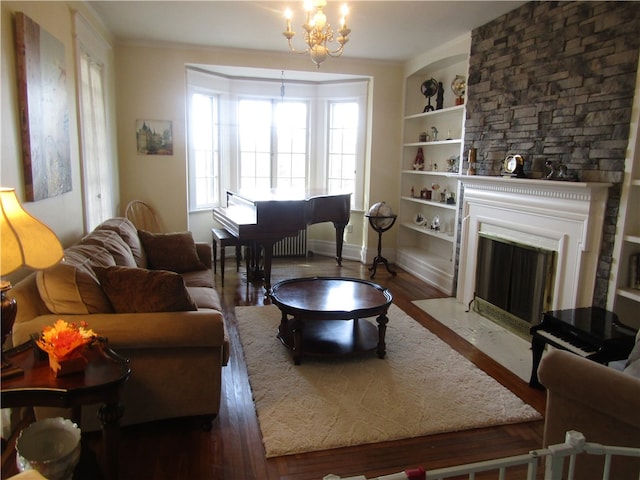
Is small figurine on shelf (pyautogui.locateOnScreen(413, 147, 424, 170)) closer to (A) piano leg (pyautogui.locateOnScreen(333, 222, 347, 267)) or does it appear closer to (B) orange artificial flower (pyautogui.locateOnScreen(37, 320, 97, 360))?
(A) piano leg (pyautogui.locateOnScreen(333, 222, 347, 267))

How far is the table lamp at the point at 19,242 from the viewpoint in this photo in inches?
61.7

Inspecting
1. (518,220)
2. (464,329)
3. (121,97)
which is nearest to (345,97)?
(121,97)

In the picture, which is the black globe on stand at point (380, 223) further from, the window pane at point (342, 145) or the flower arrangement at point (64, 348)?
the flower arrangement at point (64, 348)

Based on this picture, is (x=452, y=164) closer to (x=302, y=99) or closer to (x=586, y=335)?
(x=302, y=99)

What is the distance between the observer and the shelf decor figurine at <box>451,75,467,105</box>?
16.7 feet

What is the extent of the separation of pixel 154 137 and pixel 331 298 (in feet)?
11.0

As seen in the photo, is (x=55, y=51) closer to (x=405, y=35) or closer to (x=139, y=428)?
(x=139, y=428)

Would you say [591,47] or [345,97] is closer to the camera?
[591,47]

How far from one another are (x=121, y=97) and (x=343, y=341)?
3961mm

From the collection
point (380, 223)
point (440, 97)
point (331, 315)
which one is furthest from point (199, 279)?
point (440, 97)

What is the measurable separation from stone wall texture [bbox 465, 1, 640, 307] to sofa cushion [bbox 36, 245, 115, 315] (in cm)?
323

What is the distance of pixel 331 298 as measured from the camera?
3443 millimetres

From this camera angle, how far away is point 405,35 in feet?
15.7

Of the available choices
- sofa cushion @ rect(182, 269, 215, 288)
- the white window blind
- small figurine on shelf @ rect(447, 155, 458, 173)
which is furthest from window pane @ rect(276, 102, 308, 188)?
sofa cushion @ rect(182, 269, 215, 288)
